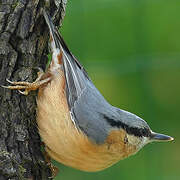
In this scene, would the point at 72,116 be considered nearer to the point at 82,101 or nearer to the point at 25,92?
the point at 82,101

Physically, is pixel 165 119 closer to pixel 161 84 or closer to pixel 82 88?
pixel 161 84

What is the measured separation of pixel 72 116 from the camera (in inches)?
144

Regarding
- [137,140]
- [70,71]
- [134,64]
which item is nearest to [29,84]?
[70,71]

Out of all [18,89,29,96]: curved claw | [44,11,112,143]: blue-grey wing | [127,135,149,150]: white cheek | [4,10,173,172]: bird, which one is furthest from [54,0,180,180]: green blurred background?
[18,89,29,96]: curved claw

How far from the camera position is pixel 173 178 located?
21.5 feet

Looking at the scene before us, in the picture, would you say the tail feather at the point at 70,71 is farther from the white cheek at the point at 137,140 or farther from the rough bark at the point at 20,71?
the white cheek at the point at 137,140

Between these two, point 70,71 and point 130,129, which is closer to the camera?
point 70,71

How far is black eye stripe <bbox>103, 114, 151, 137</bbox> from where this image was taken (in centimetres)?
383

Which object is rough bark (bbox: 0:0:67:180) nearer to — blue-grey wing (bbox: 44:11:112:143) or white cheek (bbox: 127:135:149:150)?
blue-grey wing (bbox: 44:11:112:143)

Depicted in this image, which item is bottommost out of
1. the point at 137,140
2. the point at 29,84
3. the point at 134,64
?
the point at 137,140

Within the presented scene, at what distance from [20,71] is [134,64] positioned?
294 cm

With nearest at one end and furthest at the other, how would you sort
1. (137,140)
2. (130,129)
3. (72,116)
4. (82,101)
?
1. (72,116)
2. (82,101)
3. (130,129)
4. (137,140)

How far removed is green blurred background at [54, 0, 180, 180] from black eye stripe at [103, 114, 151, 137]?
6.49ft

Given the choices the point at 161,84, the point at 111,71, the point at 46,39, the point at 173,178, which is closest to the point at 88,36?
the point at 111,71
